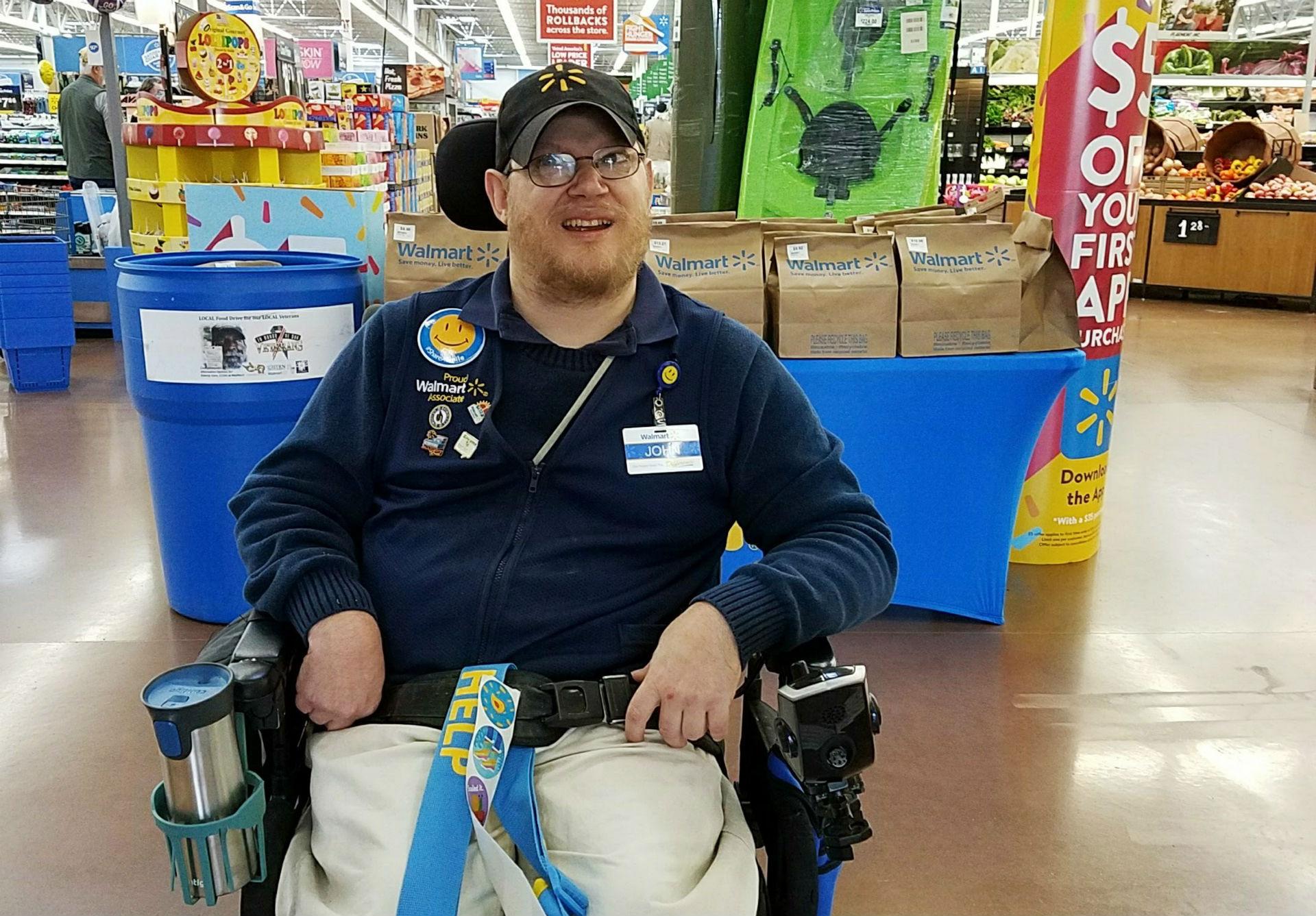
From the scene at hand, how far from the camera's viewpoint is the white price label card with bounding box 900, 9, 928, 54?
353cm

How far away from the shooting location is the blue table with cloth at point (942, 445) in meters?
2.65

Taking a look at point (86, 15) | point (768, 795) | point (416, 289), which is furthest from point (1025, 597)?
point (86, 15)

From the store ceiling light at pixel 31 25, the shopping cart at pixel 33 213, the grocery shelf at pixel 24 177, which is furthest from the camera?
the store ceiling light at pixel 31 25

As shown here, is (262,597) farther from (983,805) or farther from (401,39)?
(401,39)

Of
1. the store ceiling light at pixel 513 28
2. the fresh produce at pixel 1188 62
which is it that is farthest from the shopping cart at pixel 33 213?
the store ceiling light at pixel 513 28

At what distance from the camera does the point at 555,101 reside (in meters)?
1.38

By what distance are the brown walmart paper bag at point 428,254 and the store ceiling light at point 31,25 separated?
2511cm

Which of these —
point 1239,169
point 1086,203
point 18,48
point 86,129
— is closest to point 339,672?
point 1086,203

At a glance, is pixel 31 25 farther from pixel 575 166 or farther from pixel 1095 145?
pixel 575 166

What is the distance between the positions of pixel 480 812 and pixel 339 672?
24 cm

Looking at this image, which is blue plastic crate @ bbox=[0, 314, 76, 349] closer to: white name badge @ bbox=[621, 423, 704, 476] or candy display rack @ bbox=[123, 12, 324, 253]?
candy display rack @ bbox=[123, 12, 324, 253]

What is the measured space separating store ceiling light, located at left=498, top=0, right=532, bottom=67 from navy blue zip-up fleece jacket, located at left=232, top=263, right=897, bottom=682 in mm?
28584

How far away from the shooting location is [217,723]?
1033mm

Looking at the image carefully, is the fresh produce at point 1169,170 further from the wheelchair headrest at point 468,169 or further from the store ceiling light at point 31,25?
the store ceiling light at point 31,25
